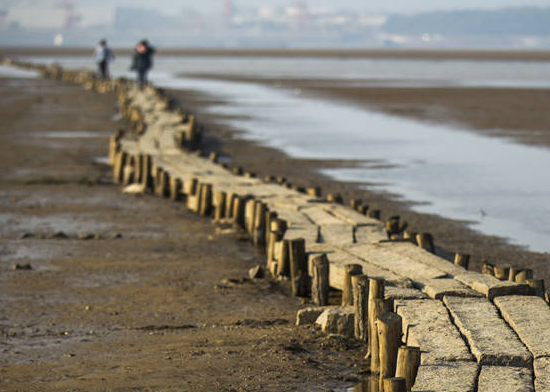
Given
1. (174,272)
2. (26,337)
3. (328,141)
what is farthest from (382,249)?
(328,141)

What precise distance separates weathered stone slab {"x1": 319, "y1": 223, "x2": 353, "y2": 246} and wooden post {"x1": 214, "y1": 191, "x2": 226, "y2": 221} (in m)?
2.66

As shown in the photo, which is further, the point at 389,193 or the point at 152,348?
the point at 389,193

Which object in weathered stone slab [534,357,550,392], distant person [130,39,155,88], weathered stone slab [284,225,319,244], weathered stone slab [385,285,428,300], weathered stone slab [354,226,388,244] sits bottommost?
weathered stone slab [284,225,319,244]

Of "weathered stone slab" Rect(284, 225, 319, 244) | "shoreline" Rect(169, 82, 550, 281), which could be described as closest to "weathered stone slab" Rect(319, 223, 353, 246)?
"weathered stone slab" Rect(284, 225, 319, 244)

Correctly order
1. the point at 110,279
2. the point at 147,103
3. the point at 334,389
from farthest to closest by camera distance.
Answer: the point at 147,103 < the point at 110,279 < the point at 334,389

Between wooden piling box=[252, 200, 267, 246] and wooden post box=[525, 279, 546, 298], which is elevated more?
wooden post box=[525, 279, 546, 298]

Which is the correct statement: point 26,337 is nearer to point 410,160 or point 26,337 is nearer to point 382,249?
point 382,249

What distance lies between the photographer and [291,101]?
35812 millimetres

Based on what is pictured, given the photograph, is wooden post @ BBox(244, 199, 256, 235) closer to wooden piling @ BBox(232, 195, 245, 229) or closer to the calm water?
wooden piling @ BBox(232, 195, 245, 229)

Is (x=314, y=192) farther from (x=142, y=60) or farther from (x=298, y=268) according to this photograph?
(x=142, y=60)

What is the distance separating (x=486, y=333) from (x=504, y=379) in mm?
708

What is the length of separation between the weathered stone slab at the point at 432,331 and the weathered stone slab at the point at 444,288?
126 mm

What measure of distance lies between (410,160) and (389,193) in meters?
4.02

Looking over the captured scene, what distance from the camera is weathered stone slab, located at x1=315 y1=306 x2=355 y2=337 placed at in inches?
283
